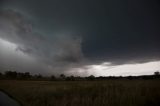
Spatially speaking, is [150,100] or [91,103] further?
[91,103]

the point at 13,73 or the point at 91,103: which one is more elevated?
the point at 13,73

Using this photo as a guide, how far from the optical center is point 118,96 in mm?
13086

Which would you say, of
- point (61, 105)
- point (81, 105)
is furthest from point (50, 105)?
point (81, 105)

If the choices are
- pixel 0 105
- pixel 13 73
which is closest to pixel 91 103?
pixel 0 105

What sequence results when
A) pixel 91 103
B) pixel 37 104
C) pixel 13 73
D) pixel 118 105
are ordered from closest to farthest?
pixel 118 105
pixel 91 103
pixel 37 104
pixel 13 73

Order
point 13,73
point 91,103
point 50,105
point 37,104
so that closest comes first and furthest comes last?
point 91,103, point 50,105, point 37,104, point 13,73

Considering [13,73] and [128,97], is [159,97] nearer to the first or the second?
[128,97]

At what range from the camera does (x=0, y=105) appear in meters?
15.2

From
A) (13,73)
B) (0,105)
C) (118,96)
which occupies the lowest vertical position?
(0,105)

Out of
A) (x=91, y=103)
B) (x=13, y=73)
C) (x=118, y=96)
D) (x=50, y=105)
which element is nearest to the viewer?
(x=91, y=103)

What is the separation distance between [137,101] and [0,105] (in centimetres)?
1236

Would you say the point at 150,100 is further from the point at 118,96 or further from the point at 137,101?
the point at 118,96

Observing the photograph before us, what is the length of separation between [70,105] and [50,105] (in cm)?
274

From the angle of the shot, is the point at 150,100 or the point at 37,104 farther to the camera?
the point at 37,104
